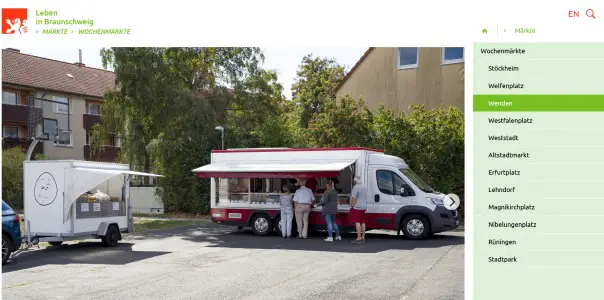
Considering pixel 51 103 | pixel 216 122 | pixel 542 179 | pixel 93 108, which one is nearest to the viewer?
pixel 542 179

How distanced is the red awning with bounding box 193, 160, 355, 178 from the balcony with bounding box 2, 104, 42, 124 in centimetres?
2346

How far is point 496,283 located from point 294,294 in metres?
4.74

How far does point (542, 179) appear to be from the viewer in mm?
3465

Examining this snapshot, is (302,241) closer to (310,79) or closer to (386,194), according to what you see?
(386,194)

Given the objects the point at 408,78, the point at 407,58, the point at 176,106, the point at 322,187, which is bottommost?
the point at 322,187

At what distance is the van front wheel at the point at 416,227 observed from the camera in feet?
50.8

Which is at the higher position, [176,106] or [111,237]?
[176,106]

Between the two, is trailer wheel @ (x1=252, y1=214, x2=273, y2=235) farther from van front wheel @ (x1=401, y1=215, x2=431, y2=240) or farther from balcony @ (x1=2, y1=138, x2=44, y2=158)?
balcony @ (x1=2, y1=138, x2=44, y2=158)

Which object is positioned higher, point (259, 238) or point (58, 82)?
point (58, 82)

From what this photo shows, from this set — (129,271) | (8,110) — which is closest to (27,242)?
(129,271)

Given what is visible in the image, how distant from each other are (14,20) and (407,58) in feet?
70.8

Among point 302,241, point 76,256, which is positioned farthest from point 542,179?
point 302,241

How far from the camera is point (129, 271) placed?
10539mm

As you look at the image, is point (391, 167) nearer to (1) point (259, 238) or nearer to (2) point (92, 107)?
(1) point (259, 238)
